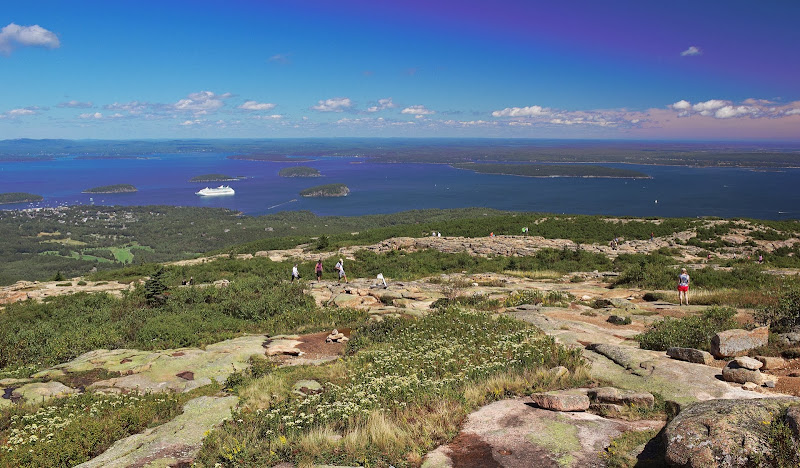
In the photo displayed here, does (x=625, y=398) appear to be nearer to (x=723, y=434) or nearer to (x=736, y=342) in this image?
(x=723, y=434)

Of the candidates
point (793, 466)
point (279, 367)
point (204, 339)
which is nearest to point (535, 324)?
point (279, 367)

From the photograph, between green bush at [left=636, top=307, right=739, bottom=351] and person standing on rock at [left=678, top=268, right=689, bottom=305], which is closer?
green bush at [left=636, top=307, right=739, bottom=351]

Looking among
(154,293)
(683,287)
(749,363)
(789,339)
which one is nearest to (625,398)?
(749,363)

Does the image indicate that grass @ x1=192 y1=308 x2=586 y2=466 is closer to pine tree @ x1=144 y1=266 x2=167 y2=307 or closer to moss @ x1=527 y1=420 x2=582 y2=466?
moss @ x1=527 y1=420 x2=582 y2=466

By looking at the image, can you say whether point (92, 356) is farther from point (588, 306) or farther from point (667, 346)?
point (588, 306)

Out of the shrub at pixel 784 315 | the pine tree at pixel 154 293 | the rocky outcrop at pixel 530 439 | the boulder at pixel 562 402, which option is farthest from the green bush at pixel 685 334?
the pine tree at pixel 154 293

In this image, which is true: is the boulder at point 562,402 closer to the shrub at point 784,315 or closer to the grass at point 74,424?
the grass at point 74,424

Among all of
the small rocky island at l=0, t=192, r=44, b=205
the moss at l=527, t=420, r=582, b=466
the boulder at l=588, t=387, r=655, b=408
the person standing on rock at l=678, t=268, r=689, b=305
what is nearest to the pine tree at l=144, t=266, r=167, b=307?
the moss at l=527, t=420, r=582, b=466
